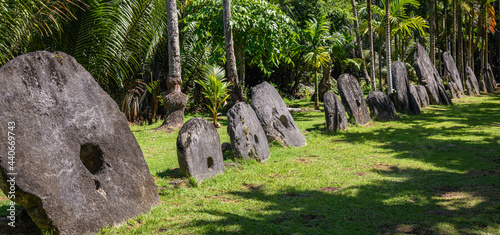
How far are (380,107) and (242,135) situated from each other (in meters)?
7.61

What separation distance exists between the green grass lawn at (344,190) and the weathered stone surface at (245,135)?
0.23m

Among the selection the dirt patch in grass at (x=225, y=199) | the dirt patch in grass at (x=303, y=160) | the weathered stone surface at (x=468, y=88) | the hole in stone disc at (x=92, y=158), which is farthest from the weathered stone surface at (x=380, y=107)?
the hole in stone disc at (x=92, y=158)

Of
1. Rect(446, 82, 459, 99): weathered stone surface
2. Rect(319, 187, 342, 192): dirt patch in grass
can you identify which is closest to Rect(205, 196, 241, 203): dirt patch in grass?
Rect(319, 187, 342, 192): dirt patch in grass

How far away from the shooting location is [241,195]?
20.3 ft

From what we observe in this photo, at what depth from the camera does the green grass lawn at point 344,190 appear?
4805 millimetres

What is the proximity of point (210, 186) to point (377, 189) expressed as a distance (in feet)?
8.48

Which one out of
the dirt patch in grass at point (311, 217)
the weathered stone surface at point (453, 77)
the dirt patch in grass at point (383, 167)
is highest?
the weathered stone surface at point (453, 77)

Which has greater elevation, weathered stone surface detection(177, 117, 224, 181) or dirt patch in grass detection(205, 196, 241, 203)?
weathered stone surface detection(177, 117, 224, 181)

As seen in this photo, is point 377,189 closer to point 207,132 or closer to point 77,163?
point 207,132

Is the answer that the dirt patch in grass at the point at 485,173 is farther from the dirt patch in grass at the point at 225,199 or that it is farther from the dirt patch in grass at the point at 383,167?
the dirt patch in grass at the point at 225,199

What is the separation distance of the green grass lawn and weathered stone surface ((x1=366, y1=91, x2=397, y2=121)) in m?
2.89

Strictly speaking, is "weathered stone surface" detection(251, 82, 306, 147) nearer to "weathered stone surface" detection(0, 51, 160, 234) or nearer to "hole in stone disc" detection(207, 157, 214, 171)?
"hole in stone disc" detection(207, 157, 214, 171)

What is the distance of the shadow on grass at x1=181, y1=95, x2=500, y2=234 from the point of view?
474 cm

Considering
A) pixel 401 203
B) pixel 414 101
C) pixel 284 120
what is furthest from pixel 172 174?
pixel 414 101
